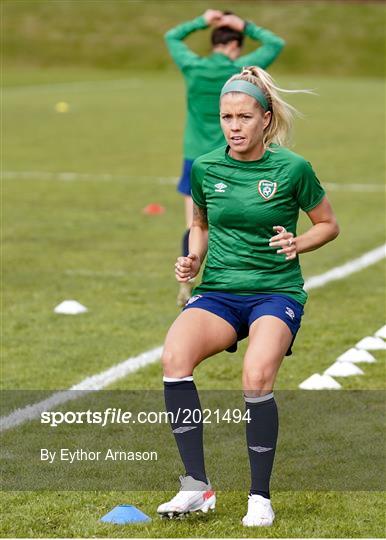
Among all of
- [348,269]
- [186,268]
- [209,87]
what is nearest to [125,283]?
[209,87]

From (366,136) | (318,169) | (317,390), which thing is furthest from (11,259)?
(366,136)

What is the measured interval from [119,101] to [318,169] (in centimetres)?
1577

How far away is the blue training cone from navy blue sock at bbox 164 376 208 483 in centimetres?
27

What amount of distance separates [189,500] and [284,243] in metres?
1.17

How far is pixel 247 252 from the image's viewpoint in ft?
19.4

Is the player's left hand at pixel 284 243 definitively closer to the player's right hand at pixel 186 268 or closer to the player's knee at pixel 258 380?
the player's right hand at pixel 186 268

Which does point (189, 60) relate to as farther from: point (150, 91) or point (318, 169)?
point (150, 91)

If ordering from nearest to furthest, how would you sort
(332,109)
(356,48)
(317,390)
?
1. (317,390)
2. (332,109)
3. (356,48)

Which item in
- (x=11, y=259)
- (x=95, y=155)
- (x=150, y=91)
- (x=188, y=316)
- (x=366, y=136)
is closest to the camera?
(x=188, y=316)

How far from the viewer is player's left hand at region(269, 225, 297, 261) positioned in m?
5.72

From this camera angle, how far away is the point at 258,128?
5.89 meters

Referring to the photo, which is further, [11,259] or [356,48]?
[356,48]

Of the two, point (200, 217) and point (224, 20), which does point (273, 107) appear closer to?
point (200, 217)
